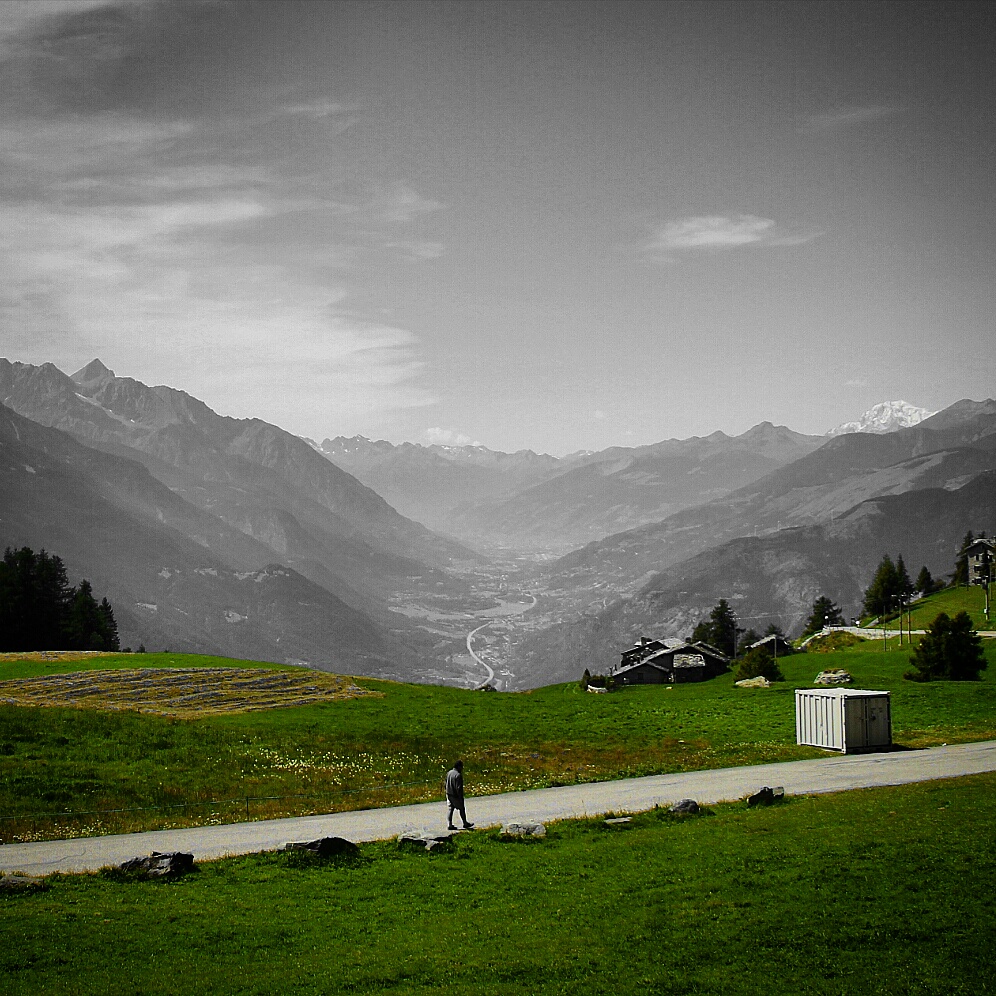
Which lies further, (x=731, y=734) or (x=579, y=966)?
(x=731, y=734)

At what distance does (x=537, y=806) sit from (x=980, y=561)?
157 m

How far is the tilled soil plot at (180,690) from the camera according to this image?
6538cm

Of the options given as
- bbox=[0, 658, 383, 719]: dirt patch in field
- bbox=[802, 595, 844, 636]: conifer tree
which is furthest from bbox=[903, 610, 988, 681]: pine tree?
bbox=[802, 595, 844, 636]: conifer tree

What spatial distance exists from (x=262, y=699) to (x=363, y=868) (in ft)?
161

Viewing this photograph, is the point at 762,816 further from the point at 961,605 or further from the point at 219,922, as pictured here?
the point at 961,605

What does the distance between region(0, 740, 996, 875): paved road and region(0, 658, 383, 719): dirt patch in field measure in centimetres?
3158

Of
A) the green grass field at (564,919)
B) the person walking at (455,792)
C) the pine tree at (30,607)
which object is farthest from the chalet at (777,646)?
the pine tree at (30,607)

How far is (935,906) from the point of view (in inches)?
781

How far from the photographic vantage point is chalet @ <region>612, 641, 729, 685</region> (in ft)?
A: 417

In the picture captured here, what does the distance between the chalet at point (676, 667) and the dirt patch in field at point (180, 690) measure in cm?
5701

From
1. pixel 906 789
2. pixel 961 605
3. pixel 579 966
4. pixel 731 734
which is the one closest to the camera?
pixel 579 966

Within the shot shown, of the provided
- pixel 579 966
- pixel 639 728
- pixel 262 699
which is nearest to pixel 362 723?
pixel 262 699

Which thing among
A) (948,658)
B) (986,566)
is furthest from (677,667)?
(986,566)

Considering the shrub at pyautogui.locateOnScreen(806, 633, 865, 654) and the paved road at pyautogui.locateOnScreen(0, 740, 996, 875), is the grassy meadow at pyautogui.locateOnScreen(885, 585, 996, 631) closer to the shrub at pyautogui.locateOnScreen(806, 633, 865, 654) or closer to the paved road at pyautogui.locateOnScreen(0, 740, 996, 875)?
the shrub at pyautogui.locateOnScreen(806, 633, 865, 654)
